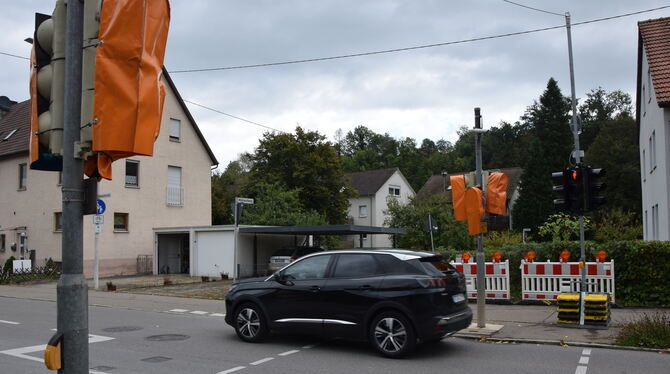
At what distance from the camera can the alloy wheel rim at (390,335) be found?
9078 millimetres

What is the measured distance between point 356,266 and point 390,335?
132cm

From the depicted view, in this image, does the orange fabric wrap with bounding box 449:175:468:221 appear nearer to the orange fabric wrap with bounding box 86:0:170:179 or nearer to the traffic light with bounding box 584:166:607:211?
the traffic light with bounding box 584:166:607:211

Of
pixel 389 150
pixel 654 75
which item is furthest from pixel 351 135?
pixel 654 75

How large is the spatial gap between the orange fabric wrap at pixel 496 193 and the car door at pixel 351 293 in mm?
3151

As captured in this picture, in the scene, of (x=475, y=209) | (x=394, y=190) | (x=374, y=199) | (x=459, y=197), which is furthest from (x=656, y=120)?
(x=394, y=190)

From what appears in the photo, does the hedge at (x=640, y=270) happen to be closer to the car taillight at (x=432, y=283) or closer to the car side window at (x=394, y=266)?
the car taillight at (x=432, y=283)

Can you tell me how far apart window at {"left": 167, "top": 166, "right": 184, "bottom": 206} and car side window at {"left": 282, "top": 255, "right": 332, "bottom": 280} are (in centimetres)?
2434

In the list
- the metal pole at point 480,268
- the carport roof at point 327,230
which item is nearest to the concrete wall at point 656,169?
the metal pole at point 480,268

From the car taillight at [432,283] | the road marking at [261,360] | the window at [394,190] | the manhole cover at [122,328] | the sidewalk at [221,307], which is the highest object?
the window at [394,190]

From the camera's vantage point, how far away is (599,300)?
11.5m

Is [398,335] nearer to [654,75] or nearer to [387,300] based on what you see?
[387,300]

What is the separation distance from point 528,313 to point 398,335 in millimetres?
6111

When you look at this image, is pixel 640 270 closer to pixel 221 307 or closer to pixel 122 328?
pixel 221 307

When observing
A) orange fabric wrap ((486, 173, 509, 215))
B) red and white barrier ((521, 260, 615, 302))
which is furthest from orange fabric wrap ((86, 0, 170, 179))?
red and white barrier ((521, 260, 615, 302))
